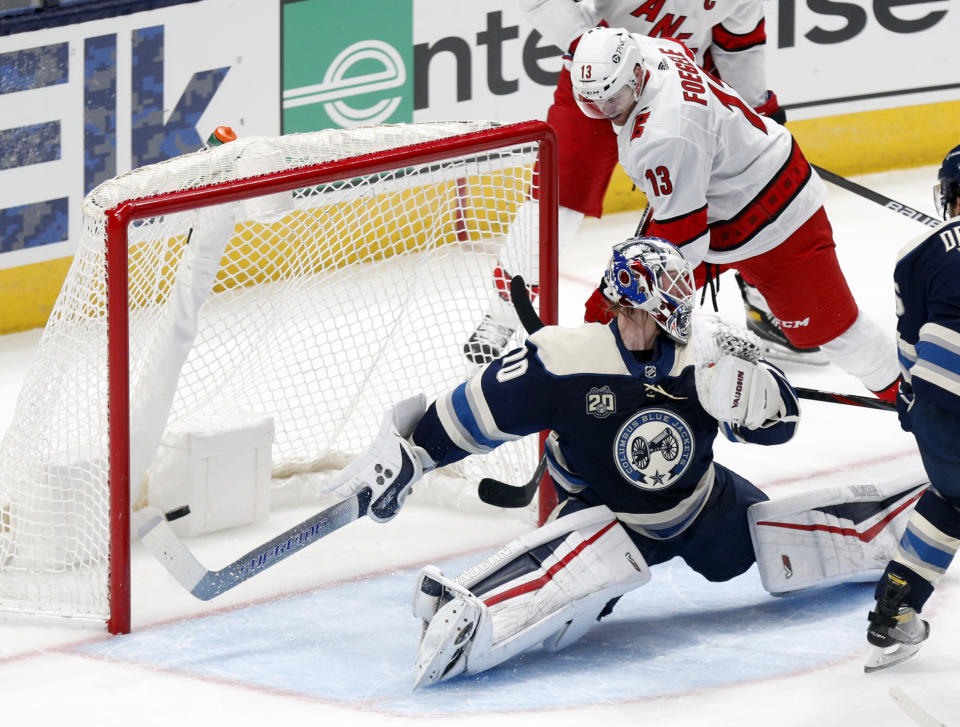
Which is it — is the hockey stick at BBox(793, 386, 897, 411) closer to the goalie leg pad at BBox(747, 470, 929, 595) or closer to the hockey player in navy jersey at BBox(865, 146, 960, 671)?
the goalie leg pad at BBox(747, 470, 929, 595)

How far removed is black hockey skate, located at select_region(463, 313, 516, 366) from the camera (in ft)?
15.1

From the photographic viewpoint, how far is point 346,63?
598cm

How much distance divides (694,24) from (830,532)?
159cm

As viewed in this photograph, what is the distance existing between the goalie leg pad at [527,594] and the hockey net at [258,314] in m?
0.73

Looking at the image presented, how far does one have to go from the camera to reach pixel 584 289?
6.20 m

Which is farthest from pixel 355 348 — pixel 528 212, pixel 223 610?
pixel 223 610

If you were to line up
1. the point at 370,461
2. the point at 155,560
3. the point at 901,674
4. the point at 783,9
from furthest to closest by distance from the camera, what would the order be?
the point at 783,9, the point at 155,560, the point at 370,461, the point at 901,674

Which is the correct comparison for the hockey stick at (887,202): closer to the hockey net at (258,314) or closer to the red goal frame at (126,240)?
the hockey net at (258,314)

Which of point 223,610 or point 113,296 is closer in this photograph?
point 113,296

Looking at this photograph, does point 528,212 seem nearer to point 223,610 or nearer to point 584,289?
point 223,610

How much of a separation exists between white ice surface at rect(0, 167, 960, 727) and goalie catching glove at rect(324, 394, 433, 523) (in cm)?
29

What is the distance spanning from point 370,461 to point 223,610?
1.69 ft

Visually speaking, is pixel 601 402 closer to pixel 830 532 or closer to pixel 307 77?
pixel 830 532

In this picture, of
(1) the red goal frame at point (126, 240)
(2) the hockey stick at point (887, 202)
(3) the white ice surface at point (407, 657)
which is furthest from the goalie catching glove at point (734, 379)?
(2) the hockey stick at point (887, 202)
